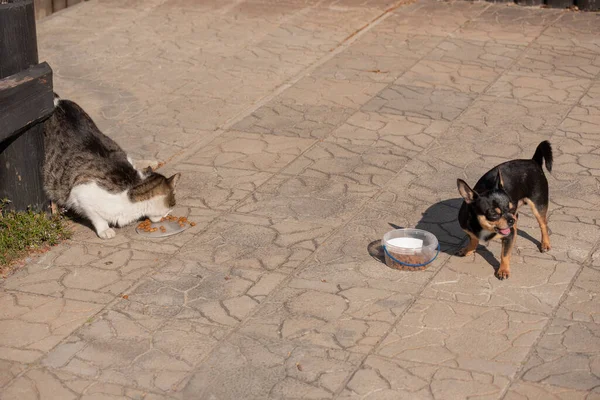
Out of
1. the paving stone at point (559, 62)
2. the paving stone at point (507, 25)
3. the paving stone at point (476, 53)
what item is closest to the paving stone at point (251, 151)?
the paving stone at point (476, 53)

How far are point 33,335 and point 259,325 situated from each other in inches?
67.0

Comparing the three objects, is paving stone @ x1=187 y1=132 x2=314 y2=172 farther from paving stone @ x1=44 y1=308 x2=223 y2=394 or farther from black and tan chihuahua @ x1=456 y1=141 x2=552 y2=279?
paving stone @ x1=44 y1=308 x2=223 y2=394

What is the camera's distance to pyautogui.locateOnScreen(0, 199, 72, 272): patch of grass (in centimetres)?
808

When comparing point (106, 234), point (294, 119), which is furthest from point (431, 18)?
point (106, 234)

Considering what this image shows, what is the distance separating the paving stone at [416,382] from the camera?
616cm

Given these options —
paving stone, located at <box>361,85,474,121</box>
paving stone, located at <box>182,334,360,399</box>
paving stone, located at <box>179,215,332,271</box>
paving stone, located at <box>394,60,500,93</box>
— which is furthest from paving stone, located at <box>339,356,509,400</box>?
paving stone, located at <box>394,60,500,93</box>

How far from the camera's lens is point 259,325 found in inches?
277

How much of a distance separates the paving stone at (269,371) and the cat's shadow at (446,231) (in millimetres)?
1572

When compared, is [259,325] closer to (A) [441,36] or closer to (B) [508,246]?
(B) [508,246]

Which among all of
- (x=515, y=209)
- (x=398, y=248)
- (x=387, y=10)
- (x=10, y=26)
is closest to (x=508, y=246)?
(x=515, y=209)

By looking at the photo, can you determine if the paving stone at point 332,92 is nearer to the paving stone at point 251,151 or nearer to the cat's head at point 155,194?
the paving stone at point 251,151

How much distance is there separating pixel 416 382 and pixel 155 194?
3.29m

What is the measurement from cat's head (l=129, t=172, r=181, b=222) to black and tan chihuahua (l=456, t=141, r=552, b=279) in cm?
269

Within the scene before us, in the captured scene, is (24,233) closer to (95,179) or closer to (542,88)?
(95,179)
